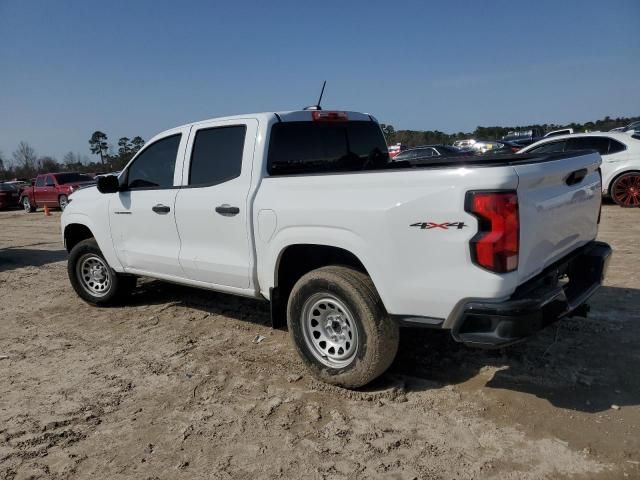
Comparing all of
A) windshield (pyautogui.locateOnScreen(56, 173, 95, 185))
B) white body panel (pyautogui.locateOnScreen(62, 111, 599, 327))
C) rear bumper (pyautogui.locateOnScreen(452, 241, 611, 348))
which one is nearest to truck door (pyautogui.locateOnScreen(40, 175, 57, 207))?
windshield (pyautogui.locateOnScreen(56, 173, 95, 185))

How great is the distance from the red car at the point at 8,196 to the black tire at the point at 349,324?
27.3 m

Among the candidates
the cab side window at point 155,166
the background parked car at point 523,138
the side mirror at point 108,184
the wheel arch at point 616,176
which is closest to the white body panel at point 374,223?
the cab side window at point 155,166

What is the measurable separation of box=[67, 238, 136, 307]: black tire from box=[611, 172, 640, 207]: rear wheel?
10.7 meters

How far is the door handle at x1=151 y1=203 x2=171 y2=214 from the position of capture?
468 cm

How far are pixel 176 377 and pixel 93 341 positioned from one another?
143 cm

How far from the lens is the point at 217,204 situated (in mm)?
4188

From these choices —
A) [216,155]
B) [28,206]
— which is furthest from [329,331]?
[28,206]

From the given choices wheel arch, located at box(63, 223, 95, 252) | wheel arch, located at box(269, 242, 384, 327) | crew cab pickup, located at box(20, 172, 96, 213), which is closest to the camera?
wheel arch, located at box(269, 242, 384, 327)

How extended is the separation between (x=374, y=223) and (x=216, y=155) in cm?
185

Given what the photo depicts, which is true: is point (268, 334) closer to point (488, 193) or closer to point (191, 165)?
point (191, 165)

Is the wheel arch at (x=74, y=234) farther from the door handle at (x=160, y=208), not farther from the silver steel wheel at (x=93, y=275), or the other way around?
the door handle at (x=160, y=208)

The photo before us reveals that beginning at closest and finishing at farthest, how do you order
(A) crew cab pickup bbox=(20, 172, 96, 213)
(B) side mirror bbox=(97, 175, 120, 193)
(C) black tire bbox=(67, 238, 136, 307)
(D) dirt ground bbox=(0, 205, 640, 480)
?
(D) dirt ground bbox=(0, 205, 640, 480) → (B) side mirror bbox=(97, 175, 120, 193) → (C) black tire bbox=(67, 238, 136, 307) → (A) crew cab pickup bbox=(20, 172, 96, 213)

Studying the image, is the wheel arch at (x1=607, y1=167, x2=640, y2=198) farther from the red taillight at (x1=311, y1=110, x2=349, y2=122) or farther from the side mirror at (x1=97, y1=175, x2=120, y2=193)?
the side mirror at (x1=97, y1=175, x2=120, y2=193)

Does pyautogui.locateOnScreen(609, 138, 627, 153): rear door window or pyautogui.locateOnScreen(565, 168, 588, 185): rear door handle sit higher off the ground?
pyautogui.locateOnScreen(565, 168, 588, 185): rear door handle
